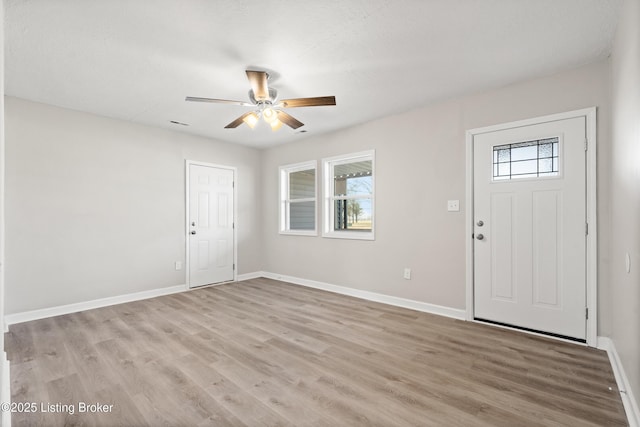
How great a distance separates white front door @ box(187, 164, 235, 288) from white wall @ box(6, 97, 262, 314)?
180 millimetres

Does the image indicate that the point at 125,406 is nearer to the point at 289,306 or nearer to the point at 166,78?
the point at 289,306

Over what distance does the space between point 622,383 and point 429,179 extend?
2.37 metres

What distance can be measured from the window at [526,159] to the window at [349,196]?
1582 millimetres

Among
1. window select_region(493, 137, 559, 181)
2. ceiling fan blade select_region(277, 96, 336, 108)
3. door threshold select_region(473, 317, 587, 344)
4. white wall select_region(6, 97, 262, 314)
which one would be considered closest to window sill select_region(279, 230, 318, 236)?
white wall select_region(6, 97, 262, 314)

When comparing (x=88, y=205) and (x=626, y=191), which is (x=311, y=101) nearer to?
(x=626, y=191)

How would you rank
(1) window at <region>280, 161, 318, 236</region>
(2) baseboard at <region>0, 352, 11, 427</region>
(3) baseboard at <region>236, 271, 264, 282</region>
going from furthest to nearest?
(3) baseboard at <region>236, 271, 264, 282</region>, (1) window at <region>280, 161, 318, 236</region>, (2) baseboard at <region>0, 352, 11, 427</region>

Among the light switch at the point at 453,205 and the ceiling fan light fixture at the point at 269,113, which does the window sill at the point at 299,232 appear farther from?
the ceiling fan light fixture at the point at 269,113

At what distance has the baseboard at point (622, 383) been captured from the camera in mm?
1642

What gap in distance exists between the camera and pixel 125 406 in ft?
6.10

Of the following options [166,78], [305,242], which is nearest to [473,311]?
[305,242]

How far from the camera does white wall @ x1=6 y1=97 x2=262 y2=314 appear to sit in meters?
3.39

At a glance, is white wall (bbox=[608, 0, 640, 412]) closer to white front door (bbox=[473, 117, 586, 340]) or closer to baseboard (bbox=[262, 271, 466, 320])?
white front door (bbox=[473, 117, 586, 340])

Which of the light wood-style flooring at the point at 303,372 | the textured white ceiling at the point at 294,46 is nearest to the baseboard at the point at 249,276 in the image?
the light wood-style flooring at the point at 303,372

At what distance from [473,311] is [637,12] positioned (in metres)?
2.74
